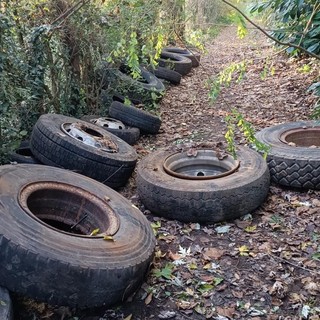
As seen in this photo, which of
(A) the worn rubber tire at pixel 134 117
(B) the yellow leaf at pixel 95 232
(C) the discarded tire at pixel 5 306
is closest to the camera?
(C) the discarded tire at pixel 5 306

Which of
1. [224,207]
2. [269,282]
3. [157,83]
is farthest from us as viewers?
[157,83]

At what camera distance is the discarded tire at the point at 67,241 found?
7.72 feet

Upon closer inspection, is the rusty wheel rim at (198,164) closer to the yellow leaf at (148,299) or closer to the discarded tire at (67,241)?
the discarded tire at (67,241)

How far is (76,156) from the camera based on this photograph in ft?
13.9

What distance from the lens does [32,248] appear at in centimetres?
239

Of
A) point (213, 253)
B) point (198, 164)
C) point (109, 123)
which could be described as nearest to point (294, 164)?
point (198, 164)

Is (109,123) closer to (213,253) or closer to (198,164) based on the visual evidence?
(198,164)

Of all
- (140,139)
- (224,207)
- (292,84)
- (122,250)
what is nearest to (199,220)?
(224,207)

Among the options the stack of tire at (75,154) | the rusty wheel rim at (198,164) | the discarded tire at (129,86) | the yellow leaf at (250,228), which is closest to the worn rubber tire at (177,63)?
the discarded tire at (129,86)

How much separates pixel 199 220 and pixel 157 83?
447 centimetres

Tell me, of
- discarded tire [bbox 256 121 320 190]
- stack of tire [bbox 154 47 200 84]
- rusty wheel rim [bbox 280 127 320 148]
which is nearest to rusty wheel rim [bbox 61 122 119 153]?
discarded tire [bbox 256 121 320 190]

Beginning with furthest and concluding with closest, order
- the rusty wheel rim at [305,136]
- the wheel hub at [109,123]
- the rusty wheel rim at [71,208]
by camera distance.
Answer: the wheel hub at [109,123]
the rusty wheel rim at [305,136]
the rusty wheel rim at [71,208]

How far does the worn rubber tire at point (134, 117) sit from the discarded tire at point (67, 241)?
2.56m

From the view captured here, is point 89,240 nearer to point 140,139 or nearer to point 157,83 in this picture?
point 140,139
